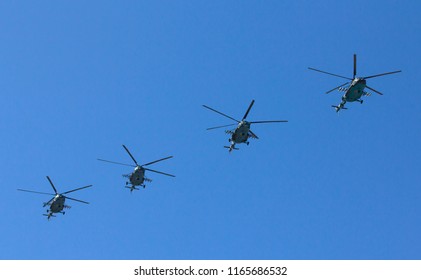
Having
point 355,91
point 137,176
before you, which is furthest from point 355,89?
point 137,176

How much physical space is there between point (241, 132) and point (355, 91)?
16027 millimetres

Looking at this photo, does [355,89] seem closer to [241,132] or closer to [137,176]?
[241,132]

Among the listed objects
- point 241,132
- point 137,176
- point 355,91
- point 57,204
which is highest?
point 355,91

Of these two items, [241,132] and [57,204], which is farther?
[57,204]

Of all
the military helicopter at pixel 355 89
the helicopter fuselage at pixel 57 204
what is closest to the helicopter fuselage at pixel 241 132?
the military helicopter at pixel 355 89

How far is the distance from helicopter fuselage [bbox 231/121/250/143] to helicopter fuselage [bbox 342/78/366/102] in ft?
44.8

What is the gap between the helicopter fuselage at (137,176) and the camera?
71438mm

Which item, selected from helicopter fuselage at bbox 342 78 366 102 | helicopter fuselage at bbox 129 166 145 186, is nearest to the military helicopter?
helicopter fuselage at bbox 342 78 366 102

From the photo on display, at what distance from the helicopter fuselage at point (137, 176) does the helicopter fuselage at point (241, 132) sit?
16977 mm

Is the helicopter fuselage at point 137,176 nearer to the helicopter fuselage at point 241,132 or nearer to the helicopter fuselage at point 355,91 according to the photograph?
the helicopter fuselage at point 241,132

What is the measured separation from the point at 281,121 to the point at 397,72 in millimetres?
15812

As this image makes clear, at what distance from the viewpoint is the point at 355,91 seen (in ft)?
198
